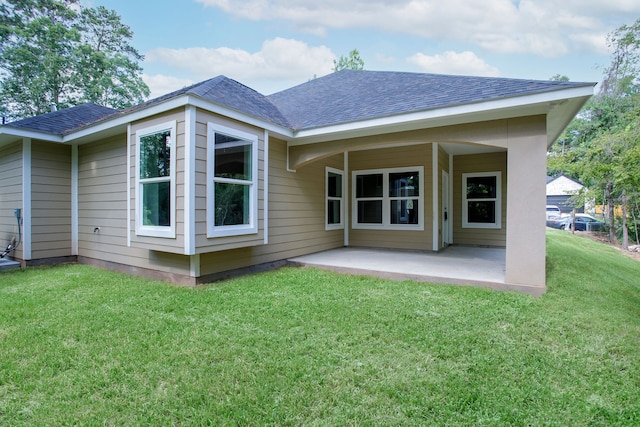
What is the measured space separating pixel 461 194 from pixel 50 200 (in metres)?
9.43

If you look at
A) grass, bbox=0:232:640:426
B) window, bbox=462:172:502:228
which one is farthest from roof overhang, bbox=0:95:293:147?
window, bbox=462:172:502:228

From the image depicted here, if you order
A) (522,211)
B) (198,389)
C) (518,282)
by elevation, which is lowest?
(198,389)

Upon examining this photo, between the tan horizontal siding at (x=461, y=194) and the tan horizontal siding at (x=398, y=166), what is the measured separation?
6.07ft

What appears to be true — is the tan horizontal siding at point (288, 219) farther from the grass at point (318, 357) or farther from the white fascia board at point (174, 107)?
the grass at point (318, 357)

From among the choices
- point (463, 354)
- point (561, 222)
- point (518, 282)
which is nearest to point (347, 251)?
point (518, 282)

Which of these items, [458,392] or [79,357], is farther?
[79,357]

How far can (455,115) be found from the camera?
14.1 feet

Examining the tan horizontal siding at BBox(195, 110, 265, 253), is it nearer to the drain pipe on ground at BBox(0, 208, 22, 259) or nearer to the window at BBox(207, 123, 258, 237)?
the window at BBox(207, 123, 258, 237)

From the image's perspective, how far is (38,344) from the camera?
2.66m

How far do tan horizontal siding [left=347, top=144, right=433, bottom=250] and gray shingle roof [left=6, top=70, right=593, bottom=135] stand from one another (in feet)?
5.33

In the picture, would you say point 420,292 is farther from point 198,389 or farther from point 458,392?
point 198,389

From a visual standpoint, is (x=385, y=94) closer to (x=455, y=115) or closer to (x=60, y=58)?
(x=455, y=115)

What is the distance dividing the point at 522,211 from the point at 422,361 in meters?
2.74

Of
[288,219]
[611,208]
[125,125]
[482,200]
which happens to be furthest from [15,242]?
[611,208]
